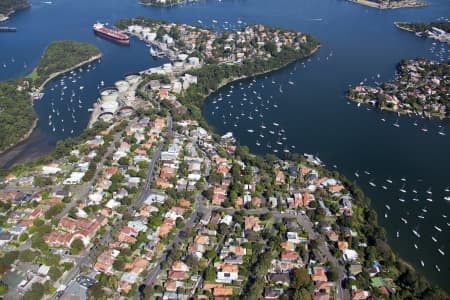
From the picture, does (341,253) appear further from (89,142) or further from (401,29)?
(401,29)

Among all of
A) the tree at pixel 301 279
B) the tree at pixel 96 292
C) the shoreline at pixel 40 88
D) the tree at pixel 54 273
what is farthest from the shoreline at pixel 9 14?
the tree at pixel 301 279

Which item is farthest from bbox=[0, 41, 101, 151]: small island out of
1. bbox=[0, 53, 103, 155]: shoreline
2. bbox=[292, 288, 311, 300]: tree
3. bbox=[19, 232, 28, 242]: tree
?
bbox=[292, 288, 311, 300]: tree

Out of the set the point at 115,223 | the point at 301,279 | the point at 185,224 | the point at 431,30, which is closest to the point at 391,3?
the point at 431,30

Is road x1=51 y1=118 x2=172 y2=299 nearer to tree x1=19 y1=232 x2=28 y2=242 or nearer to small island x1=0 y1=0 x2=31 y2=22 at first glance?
tree x1=19 y1=232 x2=28 y2=242

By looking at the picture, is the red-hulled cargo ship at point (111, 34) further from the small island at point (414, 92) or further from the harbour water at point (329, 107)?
the small island at point (414, 92)

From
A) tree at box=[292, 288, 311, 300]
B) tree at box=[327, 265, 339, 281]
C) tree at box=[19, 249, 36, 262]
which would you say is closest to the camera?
tree at box=[292, 288, 311, 300]

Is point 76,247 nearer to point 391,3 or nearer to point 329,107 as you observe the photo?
point 329,107
